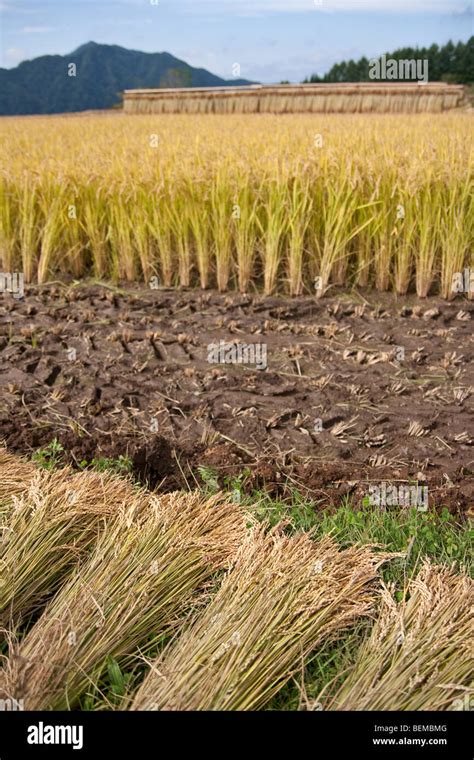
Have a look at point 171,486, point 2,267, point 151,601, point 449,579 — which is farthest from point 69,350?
point 449,579

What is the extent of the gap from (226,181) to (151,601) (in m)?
3.70

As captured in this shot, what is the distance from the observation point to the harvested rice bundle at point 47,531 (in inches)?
89.8

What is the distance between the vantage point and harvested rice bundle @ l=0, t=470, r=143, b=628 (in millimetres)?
2281

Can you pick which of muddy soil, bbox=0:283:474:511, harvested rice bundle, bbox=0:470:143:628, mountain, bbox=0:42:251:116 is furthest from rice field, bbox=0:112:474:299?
mountain, bbox=0:42:251:116

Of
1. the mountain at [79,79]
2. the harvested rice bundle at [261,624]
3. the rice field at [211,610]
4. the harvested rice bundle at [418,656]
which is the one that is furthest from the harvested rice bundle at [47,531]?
the mountain at [79,79]

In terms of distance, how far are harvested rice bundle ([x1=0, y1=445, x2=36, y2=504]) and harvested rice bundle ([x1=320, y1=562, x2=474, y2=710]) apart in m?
1.30

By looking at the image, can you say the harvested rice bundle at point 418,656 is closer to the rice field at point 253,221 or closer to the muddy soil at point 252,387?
the muddy soil at point 252,387

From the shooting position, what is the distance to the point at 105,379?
13.2ft

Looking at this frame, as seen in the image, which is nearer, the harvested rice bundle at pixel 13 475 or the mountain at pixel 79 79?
the harvested rice bundle at pixel 13 475

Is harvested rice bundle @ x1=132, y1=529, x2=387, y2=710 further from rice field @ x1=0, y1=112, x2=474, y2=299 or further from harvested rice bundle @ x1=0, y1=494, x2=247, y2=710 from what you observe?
rice field @ x1=0, y1=112, x2=474, y2=299

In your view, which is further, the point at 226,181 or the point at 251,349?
the point at 226,181

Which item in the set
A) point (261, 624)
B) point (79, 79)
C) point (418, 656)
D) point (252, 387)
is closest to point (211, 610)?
point (261, 624)

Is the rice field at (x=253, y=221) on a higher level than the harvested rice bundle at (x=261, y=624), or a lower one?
higher
